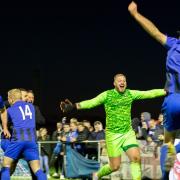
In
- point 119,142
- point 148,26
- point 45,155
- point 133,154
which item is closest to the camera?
point 148,26

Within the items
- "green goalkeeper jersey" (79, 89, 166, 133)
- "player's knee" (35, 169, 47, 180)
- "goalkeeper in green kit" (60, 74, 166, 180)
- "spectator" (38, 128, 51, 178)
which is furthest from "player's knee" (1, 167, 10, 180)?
"spectator" (38, 128, 51, 178)

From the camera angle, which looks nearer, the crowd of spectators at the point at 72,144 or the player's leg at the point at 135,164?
the player's leg at the point at 135,164

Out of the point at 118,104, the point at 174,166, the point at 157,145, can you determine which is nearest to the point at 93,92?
the point at 157,145

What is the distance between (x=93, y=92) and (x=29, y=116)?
12.7m

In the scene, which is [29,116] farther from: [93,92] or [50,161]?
[93,92]

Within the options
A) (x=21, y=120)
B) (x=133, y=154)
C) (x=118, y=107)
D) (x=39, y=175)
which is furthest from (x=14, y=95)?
(x=133, y=154)

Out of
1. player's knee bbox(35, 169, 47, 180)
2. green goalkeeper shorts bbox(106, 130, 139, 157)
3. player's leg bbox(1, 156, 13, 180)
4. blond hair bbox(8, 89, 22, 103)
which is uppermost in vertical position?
blond hair bbox(8, 89, 22, 103)

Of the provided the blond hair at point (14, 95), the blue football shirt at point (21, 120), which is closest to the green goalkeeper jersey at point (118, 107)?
the blue football shirt at point (21, 120)

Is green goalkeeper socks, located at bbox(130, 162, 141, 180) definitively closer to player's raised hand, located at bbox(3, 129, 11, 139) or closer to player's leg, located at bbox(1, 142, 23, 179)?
player's leg, located at bbox(1, 142, 23, 179)

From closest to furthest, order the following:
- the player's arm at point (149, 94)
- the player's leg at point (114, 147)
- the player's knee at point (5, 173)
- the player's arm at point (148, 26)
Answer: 1. the player's arm at point (148, 26)
2. the player's arm at point (149, 94)
3. the player's knee at point (5, 173)
4. the player's leg at point (114, 147)

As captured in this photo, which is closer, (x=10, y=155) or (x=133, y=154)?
(x=133, y=154)

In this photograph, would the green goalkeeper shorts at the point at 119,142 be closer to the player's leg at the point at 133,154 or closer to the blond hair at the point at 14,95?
the player's leg at the point at 133,154

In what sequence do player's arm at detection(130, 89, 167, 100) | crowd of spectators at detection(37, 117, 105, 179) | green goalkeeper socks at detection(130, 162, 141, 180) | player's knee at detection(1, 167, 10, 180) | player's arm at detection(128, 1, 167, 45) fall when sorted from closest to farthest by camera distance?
1. player's arm at detection(128, 1, 167, 45)
2. green goalkeeper socks at detection(130, 162, 141, 180)
3. player's arm at detection(130, 89, 167, 100)
4. player's knee at detection(1, 167, 10, 180)
5. crowd of spectators at detection(37, 117, 105, 179)

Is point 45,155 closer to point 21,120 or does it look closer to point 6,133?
point 21,120
